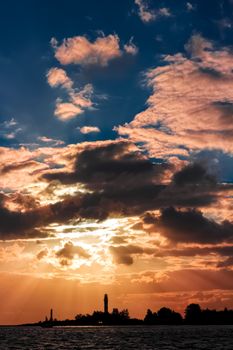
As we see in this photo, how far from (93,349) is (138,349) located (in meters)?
13.1

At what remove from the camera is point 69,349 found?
Result: 139m

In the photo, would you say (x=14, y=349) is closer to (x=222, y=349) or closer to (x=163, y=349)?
(x=163, y=349)

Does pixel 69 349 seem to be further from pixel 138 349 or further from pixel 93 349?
pixel 138 349

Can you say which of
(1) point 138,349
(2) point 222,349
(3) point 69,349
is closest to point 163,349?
(1) point 138,349

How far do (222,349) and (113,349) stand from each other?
96.7ft

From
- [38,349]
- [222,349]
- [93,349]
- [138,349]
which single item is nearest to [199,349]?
[222,349]

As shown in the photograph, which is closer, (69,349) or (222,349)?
(222,349)

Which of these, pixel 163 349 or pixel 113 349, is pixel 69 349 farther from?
pixel 163 349

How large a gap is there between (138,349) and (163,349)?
6.63m

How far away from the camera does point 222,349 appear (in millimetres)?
128000

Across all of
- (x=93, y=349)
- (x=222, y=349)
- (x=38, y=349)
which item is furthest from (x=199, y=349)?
(x=38, y=349)

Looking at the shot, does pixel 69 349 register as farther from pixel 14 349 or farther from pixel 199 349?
pixel 199 349

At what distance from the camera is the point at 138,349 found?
132m

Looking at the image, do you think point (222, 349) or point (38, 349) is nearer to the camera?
point (222, 349)
